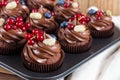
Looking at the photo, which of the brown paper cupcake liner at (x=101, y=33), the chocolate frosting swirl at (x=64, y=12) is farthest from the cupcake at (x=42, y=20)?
the brown paper cupcake liner at (x=101, y=33)

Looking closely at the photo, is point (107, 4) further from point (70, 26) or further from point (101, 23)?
point (70, 26)

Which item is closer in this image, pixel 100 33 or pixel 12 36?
pixel 12 36

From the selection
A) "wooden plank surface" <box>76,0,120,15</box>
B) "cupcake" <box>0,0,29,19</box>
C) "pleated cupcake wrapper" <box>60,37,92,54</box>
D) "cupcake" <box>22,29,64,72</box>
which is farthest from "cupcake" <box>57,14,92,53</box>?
"wooden plank surface" <box>76,0,120,15</box>

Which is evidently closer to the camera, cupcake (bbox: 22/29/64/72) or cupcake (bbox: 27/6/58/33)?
cupcake (bbox: 22/29/64/72)

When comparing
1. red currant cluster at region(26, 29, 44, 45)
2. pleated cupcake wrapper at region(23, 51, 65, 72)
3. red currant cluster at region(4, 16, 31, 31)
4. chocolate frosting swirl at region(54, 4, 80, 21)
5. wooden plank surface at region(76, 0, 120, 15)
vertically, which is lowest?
wooden plank surface at region(76, 0, 120, 15)

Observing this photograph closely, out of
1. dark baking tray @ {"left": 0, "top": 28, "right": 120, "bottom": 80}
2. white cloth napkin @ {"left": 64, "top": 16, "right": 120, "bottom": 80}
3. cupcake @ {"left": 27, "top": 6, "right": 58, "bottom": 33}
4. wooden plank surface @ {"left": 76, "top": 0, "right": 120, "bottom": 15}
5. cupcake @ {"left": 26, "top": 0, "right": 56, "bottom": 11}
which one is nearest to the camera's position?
dark baking tray @ {"left": 0, "top": 28, "right": 120, "bottom": 80}

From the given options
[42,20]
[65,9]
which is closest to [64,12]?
[65,9]

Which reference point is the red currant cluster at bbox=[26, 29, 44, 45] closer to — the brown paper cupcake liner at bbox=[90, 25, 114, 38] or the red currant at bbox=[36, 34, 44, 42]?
the red currant at bbox=[36, 34, 44, 42]
